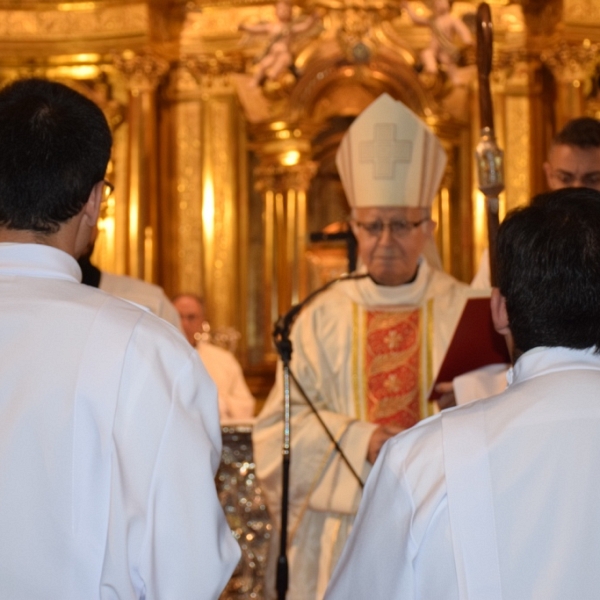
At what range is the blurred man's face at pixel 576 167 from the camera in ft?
13.8

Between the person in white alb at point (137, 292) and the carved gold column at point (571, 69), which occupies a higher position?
the carved gold column at point (571, 69)

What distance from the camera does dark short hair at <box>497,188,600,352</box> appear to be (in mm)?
1901

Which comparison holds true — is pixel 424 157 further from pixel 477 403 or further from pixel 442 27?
pixel 442 27

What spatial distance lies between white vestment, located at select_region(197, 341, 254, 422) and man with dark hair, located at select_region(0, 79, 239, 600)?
19.4 ft

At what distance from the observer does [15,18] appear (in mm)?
9977

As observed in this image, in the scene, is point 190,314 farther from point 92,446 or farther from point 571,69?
point 92,446

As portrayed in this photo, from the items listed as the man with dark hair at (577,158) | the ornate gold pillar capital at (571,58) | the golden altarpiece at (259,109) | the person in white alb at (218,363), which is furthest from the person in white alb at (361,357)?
the ornate gold pillar capital at (571,58)

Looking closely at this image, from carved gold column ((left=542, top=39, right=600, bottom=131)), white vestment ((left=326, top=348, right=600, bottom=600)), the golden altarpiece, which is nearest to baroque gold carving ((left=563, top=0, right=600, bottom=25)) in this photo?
the golden altarpiece

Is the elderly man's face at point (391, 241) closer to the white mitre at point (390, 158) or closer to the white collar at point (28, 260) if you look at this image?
the white mitre at point (390, 158)

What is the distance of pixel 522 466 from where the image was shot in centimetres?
186

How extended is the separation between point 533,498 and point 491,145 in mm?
1685

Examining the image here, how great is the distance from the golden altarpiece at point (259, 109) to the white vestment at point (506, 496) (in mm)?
7508

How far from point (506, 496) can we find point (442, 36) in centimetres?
797

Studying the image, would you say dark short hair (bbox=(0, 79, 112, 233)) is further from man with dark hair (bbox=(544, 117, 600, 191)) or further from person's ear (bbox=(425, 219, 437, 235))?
man with dark hair (bbox=(544, 117, 600, 191))
